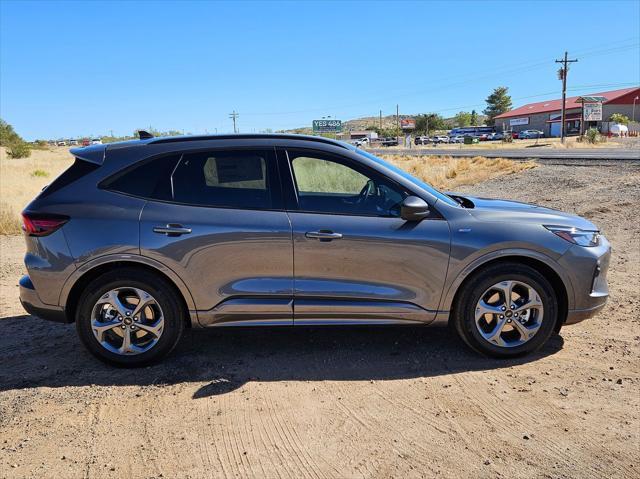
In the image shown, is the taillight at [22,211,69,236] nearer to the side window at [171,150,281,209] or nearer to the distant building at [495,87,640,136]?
the side window at [171,150,281,209]

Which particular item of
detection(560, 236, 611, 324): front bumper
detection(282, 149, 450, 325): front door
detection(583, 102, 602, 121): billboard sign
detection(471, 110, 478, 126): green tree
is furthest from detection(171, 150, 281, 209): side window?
detection(471, 110, 478, 126): green tree

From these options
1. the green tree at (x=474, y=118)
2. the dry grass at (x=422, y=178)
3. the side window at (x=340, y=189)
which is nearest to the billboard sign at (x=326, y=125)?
the dry grass at (x=422, y=178)

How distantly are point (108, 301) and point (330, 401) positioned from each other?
6.02 ft

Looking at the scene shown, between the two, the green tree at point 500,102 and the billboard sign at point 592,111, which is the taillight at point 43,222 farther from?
the green tree at point 500,102

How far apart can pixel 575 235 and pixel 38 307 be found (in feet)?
13.9

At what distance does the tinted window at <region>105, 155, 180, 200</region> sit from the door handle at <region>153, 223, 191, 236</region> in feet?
0.83

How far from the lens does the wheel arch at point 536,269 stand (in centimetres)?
405

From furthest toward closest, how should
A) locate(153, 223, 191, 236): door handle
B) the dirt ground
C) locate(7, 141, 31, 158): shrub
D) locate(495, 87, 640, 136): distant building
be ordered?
locate(495, 87, 640, 136): distant building < locate(7, 141, 31, 158): shrub < locate(153, 223, 191, 236): door handle < the dirt ground

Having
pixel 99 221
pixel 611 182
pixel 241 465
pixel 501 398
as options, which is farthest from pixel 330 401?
pixel 611 182

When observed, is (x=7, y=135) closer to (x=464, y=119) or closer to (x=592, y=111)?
(x=592, y=111)

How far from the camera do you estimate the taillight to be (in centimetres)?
396

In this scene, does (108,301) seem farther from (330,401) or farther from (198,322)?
(330,401)

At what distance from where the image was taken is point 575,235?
417 cm

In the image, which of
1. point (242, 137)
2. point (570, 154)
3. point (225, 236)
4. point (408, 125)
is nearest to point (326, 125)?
point (570, 154)
